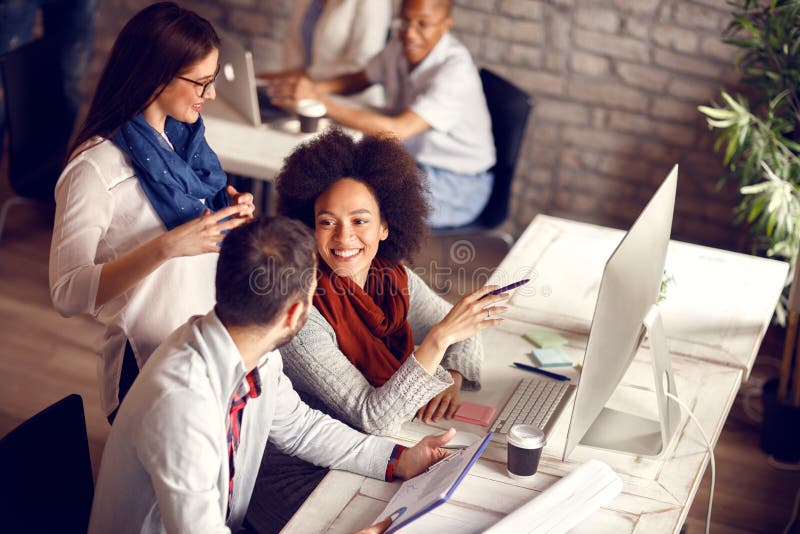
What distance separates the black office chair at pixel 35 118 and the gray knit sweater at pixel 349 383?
200 cm

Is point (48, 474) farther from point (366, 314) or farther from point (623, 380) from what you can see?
point (623, 380)

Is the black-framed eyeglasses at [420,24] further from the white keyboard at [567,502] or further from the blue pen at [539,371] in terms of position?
the white keyboard at [567,502]

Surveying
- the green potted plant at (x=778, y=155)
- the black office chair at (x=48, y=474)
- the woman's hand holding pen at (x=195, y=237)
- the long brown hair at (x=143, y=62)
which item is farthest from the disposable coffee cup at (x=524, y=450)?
the green potted plant at (x=778, y=155)

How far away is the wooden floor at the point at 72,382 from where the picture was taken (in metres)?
2.82

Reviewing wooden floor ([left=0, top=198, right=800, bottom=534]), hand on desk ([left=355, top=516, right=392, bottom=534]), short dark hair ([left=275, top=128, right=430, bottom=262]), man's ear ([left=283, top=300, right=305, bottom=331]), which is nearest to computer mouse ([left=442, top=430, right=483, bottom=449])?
hand on desk ([left=355, top=516, right=392, bottom=534])

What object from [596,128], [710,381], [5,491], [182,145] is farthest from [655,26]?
[5,491]

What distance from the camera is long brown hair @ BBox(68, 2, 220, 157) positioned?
198cm

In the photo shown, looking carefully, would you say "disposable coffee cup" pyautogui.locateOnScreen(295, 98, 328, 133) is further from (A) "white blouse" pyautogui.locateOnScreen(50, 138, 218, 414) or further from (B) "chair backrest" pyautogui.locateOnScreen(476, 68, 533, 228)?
(A) "white blouse" pyautogui.locateOnScreen(50, 138, 218, 414)

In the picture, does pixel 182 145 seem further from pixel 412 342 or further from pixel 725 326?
pixel 725 326

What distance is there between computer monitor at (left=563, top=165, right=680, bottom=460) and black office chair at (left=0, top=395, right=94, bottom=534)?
0.91 m

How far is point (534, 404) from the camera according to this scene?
2035 millimetres

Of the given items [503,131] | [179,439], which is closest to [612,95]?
[503,131]

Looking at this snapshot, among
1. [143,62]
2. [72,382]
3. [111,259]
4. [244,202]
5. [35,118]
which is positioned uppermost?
[143,62]

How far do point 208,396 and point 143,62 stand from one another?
32.5 inches
